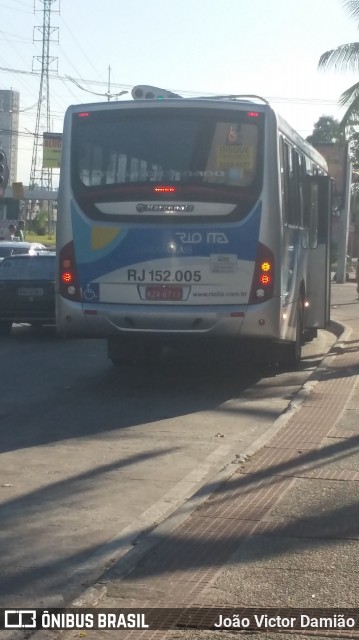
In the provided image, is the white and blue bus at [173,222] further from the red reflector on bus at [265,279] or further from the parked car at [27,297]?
the parked car at [27,297]

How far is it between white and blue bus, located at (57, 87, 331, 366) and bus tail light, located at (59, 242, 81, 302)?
0.01 meters

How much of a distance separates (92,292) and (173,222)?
4.18 feet

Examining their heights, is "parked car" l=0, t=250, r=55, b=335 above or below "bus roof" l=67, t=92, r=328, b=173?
below

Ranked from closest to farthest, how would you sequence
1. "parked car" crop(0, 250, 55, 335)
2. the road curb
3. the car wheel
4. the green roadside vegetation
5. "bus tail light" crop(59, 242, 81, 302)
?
the road curb
"bus tail light" crop(59, 242, 81, 302)
"parked car" crop(0, 250, 55, 335)
the car wheel
the green roadside vegetation

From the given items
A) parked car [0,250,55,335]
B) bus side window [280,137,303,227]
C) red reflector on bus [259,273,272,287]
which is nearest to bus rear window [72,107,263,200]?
bus side window [280,137,303,227]

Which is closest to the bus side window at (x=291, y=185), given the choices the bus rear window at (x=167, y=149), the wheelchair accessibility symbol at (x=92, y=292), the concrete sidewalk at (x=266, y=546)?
the bus rear window at (x=167, y=149)

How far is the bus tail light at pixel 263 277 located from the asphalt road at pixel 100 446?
124 centimetres

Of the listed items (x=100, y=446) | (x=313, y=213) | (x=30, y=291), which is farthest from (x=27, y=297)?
(x=100, y=446)

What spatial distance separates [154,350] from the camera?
16031mm

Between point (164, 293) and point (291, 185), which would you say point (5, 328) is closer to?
point (291, 185)

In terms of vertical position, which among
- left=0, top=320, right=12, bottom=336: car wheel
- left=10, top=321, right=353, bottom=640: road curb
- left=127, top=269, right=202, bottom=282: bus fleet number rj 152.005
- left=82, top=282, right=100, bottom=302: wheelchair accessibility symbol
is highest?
left=127, top=269, right=202, bottom=282: bus fleet number rj 152.005

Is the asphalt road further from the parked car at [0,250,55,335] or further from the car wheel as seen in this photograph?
the car wheel

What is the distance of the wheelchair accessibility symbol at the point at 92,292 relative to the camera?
1313cm

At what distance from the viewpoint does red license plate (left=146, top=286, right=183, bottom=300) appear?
42.6 feet
